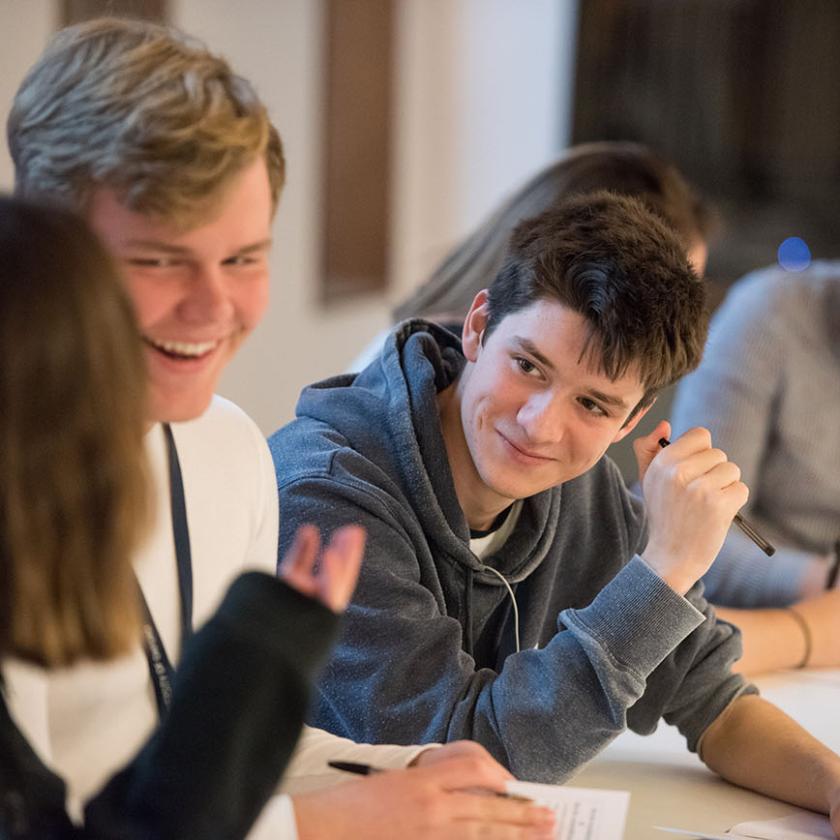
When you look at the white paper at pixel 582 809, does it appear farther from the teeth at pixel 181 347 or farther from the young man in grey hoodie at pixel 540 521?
the teeth at pixel 181 347

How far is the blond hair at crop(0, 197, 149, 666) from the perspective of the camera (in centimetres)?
76

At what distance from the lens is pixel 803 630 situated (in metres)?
1.79

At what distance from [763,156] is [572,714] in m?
3.84

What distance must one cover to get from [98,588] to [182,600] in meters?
0.34

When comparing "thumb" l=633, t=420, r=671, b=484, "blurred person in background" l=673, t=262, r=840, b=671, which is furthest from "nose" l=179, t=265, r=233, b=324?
"blurred person in background" l=673, t=262, r=840, b=671

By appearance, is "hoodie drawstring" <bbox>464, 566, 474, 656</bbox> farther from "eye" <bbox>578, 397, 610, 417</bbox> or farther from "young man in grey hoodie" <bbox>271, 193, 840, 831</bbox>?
"eye" <bbox>578, 397, 610, 417</bbox>

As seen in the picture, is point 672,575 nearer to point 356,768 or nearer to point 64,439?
point 356,768

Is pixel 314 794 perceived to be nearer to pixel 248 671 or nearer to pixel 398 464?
pixel 248 671

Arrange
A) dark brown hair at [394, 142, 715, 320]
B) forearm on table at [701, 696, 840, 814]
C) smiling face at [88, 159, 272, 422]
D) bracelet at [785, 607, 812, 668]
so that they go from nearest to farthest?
smiling face at [88, 159, 272, 422] → forearm on table at [701, 696, 840, 814] → bracelet at [785, 607, 812, 668] → dark brown hair at [394, 142, 715, 320]

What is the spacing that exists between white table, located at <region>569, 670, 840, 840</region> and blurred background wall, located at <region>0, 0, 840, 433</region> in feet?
8.30

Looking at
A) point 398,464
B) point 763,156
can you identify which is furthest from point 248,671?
point 763,156

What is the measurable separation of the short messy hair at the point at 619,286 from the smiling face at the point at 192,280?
1.28 ft

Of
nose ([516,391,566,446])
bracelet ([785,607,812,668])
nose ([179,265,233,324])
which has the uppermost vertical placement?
nose ([179,265,233,324])

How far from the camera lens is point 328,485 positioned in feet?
4.40
